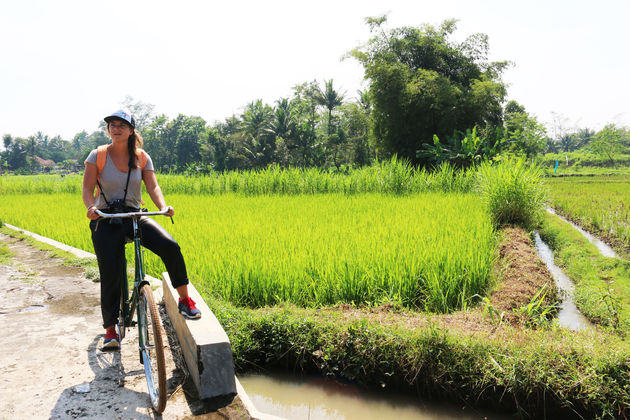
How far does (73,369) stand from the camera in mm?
2635

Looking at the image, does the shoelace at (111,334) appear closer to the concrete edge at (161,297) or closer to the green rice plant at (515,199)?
the concrete edge at (161,297)

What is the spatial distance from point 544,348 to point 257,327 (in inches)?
79.6

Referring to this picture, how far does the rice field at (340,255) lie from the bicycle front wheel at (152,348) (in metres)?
1.54

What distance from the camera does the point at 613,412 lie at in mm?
2539

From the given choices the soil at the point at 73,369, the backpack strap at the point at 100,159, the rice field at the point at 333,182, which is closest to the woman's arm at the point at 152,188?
the backpack strap at the point at 100,159

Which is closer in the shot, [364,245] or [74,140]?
[364,245]

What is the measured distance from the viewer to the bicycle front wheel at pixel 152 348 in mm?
2029

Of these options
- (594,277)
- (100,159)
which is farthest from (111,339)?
(594,277)

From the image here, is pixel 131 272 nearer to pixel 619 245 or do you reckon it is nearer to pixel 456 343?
pixel 456 343

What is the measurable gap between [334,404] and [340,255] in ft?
5.67

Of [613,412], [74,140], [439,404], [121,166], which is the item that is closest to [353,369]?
[439,404]

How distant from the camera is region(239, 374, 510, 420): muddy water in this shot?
274cm

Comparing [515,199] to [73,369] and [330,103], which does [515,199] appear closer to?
[73,369]

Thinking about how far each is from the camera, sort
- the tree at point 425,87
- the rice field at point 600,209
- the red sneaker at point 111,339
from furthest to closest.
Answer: the tree at point 425,87 → the rice field at point 600,209 → the red sneaker at point 111,339
